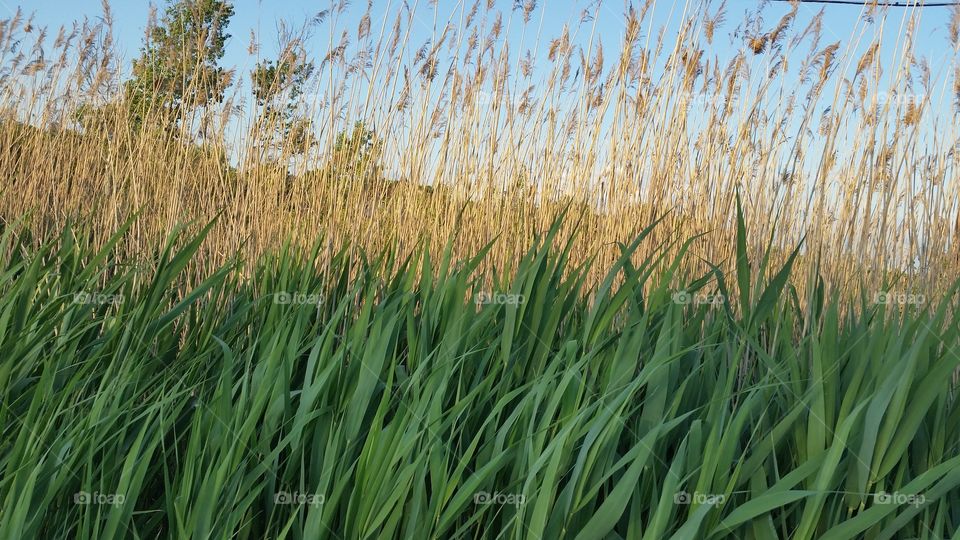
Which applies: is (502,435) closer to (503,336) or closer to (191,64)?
(503,336)

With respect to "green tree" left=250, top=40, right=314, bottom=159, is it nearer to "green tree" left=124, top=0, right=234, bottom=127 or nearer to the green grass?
"green tree" left=124, top=0, right=234, bottom=127

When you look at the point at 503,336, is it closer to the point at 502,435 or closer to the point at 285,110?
the point at 502,435

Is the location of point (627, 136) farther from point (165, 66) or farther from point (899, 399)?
point (165, 66)

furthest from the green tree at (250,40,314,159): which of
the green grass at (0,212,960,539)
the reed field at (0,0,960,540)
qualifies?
the green grass at (0,212,960,539)

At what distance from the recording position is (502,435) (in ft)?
4.68

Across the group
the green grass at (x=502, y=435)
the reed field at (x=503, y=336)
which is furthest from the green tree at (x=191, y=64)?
the green grass at (x=502, y=435)

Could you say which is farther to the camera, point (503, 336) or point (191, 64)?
point (191, 64)

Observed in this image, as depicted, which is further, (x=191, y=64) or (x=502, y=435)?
(x=191, y=64)

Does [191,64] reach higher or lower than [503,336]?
higher

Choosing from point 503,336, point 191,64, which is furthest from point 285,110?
point 503,336

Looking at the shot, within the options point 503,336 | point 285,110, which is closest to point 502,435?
point 503,336

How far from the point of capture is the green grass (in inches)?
50.8

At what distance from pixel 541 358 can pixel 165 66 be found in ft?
10.3

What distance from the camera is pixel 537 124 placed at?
3.20 metres
